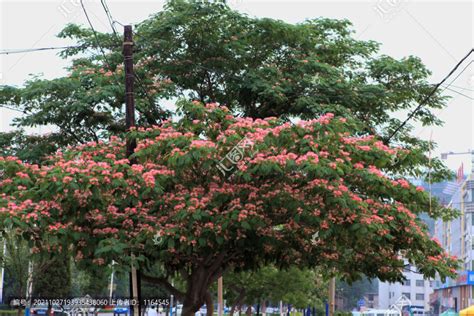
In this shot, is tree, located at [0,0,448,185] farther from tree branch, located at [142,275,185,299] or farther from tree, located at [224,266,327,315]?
tree, located at [224,266,327,315]

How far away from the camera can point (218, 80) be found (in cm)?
2227

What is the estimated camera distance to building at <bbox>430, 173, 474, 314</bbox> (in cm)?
8588

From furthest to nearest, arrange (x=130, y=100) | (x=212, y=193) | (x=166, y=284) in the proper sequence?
(x=166, y=284) → (x=130, y=100) → (x=212, y=193)

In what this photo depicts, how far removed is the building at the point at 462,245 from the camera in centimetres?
8588

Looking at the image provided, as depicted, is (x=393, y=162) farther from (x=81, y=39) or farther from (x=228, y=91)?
(x=81, y=39)

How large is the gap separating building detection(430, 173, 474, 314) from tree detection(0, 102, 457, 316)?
5774 cm

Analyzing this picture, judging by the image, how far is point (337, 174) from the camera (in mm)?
15781

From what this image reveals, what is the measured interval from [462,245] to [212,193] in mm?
82729

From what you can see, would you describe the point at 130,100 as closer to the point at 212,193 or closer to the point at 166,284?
the point at 212,193

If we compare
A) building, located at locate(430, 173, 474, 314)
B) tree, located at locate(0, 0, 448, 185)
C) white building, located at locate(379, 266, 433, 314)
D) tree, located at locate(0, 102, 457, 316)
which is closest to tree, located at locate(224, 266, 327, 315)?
tree, located at locate(0, 0, 448, 185)

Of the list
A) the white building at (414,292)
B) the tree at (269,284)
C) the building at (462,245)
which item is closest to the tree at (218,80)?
the tree at (269,284)

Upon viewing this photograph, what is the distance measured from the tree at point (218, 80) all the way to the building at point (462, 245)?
5226cm

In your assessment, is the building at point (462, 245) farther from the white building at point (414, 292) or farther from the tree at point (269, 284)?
the tree at point (269, 284)

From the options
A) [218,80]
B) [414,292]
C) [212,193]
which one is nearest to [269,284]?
[218,80]
